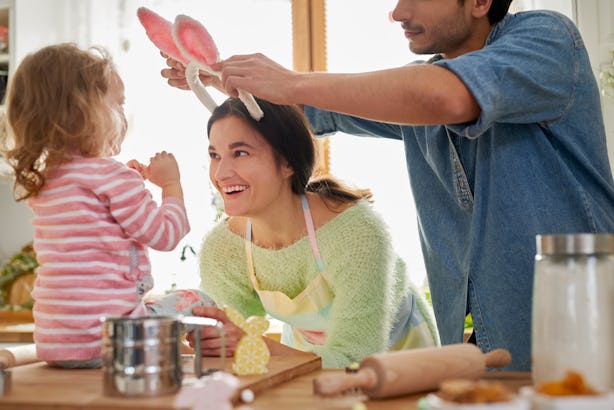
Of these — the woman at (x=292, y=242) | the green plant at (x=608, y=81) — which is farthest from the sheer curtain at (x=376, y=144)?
the woman at (x=292, y=242)

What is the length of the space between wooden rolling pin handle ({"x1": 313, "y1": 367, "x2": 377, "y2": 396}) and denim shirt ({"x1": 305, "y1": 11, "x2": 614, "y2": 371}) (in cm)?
50

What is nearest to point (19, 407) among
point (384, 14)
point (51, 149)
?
point (51, 149)

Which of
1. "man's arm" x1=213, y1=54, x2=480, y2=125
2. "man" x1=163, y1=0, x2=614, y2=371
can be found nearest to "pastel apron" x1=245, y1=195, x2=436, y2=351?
"man" x1=163, y1=0, x2=614, y2=371

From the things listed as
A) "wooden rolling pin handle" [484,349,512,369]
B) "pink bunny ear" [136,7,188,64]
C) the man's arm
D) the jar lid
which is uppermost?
"pink bunny ear" [136,7,188,64]

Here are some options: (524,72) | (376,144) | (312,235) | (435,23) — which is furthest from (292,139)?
(376,144)

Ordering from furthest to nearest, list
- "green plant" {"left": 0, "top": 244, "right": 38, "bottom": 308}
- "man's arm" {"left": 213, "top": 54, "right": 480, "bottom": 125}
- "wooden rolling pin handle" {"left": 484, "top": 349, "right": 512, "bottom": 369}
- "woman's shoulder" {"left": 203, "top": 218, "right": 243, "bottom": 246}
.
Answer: "green plant" {"left": 0, "top": 244, "right": 38, "bottom": 308}, "woman's shoulder" {"left": 203, "top": 218, "right": 243, "bottom": 246}, "man's arm" {"left": 213, "top": 54, "right": 480, "bottom": 125}, "wooden rolling pin handle" {"left": 484, "top": 349, "right": 512, "bottom": 369}

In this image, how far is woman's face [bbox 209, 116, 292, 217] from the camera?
1847mm

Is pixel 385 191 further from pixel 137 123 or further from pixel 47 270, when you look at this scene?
pixel 47 270

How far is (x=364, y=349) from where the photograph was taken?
5.64ft

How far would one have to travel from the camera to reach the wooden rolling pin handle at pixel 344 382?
896 millimetres

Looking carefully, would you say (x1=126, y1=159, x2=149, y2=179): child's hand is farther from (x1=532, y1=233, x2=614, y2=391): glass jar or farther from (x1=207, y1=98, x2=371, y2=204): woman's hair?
(x1=532, y1=233, x2=614, y2=391): glass jar

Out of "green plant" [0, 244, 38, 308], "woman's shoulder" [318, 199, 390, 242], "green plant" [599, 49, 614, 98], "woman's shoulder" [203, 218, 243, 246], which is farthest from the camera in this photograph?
"green plant" [0, 244, 38, 308]

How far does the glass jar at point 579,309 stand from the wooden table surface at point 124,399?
119 mm

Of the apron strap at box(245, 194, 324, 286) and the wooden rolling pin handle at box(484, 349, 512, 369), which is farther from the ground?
the apron strap at box(245, 194, 324, 286)
